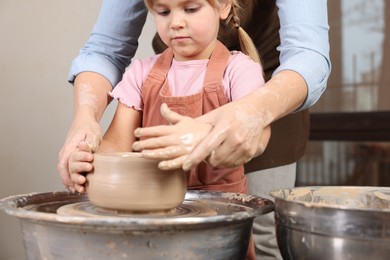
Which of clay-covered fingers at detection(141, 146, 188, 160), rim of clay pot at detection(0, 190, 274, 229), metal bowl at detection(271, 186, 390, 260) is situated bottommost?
metal bowl at detection(271, 186, 390, 260)

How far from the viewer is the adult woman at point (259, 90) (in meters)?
0.94

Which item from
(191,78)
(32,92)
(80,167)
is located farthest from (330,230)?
(32,92)

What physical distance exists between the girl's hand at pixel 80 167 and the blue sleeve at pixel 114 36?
1.54 ft

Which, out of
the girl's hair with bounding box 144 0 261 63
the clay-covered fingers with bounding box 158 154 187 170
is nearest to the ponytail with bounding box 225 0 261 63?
the girl's hair with bounding box 144 0 261 63

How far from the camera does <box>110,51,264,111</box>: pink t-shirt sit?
1214 mm

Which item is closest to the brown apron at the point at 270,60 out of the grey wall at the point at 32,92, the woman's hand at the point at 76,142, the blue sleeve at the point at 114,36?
the blue sleeve at the point at 114,36

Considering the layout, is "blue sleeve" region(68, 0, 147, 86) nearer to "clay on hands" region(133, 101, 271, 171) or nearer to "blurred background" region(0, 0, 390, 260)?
"clay on hands" region(133, 101, 271, 171)

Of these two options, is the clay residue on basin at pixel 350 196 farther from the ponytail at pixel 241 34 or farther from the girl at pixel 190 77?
the ponytail at pixel 241 34

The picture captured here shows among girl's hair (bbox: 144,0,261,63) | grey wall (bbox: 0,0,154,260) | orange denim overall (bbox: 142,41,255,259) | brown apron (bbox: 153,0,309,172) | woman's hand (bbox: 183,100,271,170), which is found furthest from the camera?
grey wall (bbox: 0,0,154,260)

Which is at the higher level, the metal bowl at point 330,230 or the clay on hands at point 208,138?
the clay on hands at point 208,138

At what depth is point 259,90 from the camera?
3.36 ft

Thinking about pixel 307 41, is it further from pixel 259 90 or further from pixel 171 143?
pixel 171 143

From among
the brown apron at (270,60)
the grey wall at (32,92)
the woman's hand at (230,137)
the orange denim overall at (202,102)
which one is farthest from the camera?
the grey wall at (32,92)

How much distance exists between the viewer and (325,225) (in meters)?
0.83
